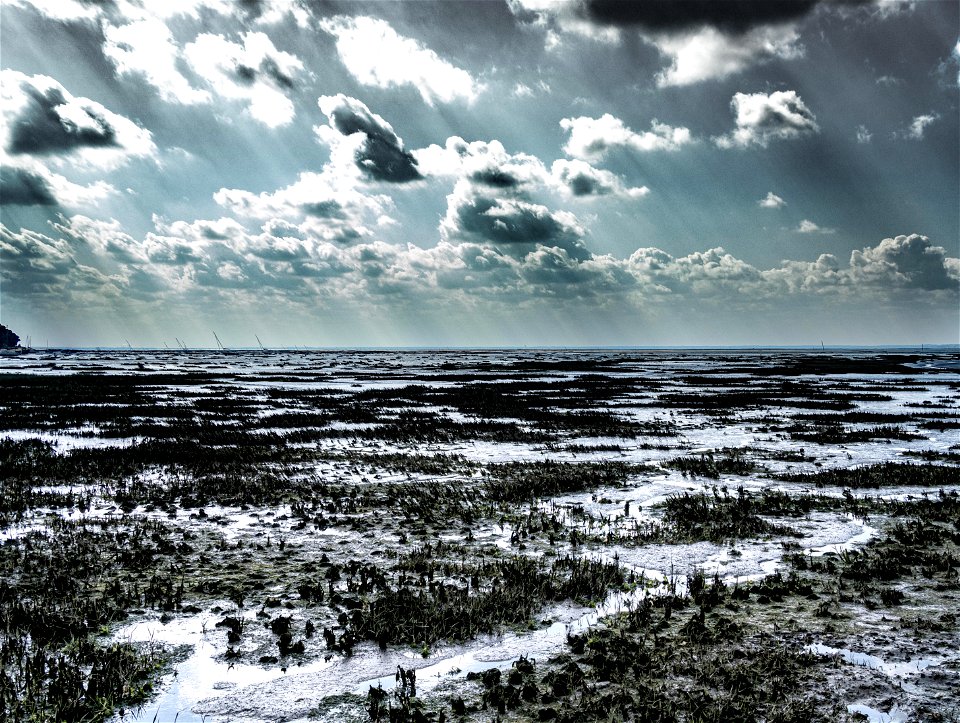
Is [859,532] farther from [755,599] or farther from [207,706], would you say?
[207,706]

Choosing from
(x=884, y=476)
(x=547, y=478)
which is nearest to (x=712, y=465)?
(x=884, y=476)

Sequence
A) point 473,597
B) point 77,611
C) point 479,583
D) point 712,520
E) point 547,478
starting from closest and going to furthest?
1. point 77,611
2. point 473,597
3. point 479,583
4. point 712,520
5. point 547,478

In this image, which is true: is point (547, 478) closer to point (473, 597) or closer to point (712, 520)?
point (712, 520)

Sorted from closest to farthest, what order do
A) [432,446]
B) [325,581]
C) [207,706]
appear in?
[207,706] → [325,581] → [432,446]

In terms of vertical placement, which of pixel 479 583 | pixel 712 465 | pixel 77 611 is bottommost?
pixel 712 465

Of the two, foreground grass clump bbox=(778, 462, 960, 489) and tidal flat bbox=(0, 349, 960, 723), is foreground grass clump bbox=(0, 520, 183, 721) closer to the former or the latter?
tidal flat bbox=(0, 349, 960, 723)

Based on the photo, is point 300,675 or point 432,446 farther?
point 432,446

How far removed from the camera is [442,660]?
8234mm

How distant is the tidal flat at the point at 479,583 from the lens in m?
7.23

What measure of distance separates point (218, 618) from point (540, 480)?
1218cm

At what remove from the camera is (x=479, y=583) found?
35.4 ft

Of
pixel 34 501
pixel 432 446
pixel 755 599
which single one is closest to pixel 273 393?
pixel 432 446

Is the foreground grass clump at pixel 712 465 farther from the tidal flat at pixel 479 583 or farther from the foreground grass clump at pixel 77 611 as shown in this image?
the foreground grass clump at pixel 77 611

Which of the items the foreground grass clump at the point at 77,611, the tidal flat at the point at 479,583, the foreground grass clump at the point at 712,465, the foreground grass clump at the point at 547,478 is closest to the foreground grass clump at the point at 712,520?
the tidal flat at the point at 479,583
